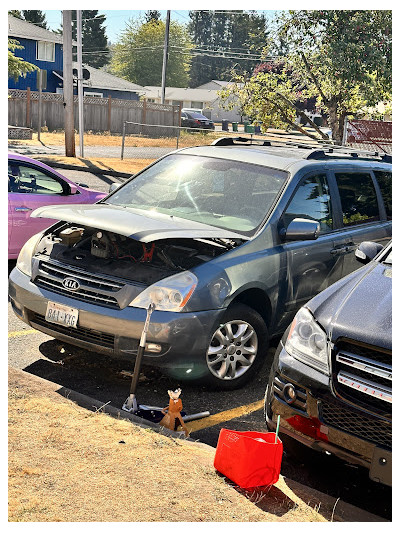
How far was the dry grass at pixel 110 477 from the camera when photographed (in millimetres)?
3656

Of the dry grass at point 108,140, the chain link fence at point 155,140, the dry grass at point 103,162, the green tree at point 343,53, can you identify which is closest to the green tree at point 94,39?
the chain link fence at point 155,140

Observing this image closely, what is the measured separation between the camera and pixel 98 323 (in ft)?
18.0

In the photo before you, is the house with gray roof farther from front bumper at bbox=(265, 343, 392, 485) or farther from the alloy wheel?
front bumper at bbox=(265, 343, 392, 485)

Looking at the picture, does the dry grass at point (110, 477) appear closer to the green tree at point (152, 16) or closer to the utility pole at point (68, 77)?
the utility pole at point (68, 77)

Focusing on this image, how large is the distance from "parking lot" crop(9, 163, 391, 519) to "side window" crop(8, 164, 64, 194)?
240 cm

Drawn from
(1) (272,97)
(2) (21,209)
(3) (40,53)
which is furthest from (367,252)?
(3) (40,53)

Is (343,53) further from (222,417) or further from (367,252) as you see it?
(222,417)

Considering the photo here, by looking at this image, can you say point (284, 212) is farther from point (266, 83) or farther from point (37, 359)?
point (266, 83)

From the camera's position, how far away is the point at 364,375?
13.0 ft

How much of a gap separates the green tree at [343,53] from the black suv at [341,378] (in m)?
16.0

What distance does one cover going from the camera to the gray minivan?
5469 millimetres

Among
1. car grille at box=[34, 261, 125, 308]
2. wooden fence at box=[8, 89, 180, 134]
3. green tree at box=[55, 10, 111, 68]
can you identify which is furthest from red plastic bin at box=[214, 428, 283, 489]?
green tree at box=[55, 10, 111, 68]

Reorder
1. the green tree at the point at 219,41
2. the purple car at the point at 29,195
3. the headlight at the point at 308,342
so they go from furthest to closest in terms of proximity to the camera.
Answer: the green tree at the point at 219,41, the purple car at the point at 29,195, the headlight at the point at 308,342

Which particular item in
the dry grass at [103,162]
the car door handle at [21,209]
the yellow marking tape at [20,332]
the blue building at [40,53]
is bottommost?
the yellow marking tape at [20,332]
